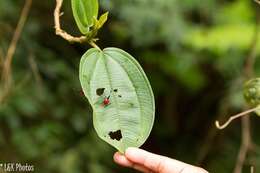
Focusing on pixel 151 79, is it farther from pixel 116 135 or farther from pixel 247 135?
pixel 116 135

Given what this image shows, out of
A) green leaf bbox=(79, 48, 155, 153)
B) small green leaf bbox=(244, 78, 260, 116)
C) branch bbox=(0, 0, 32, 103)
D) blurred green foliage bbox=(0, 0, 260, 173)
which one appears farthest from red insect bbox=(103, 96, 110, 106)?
blurred green foliage bbox=(0, 0, 260, 173)

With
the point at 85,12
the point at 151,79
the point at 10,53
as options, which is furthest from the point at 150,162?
the point at 151,79

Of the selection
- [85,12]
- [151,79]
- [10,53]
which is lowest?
[151,79]

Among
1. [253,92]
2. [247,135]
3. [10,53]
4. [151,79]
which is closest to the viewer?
[253,92]

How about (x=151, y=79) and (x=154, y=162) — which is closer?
(x=154, y=162)

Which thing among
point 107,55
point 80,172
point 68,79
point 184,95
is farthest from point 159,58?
point 107,55

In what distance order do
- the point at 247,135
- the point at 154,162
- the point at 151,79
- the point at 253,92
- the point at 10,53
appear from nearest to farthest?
the point at 154,162 < the point at 253,92 < the point at 10,53 < the point at 247,135 < the point at 151,79

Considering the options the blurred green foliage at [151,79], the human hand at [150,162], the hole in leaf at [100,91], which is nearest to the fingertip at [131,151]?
the human hand at [150,162]

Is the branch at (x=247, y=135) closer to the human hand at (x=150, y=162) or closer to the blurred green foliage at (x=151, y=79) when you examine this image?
the blurred green foliage at (x=151, y=79)
